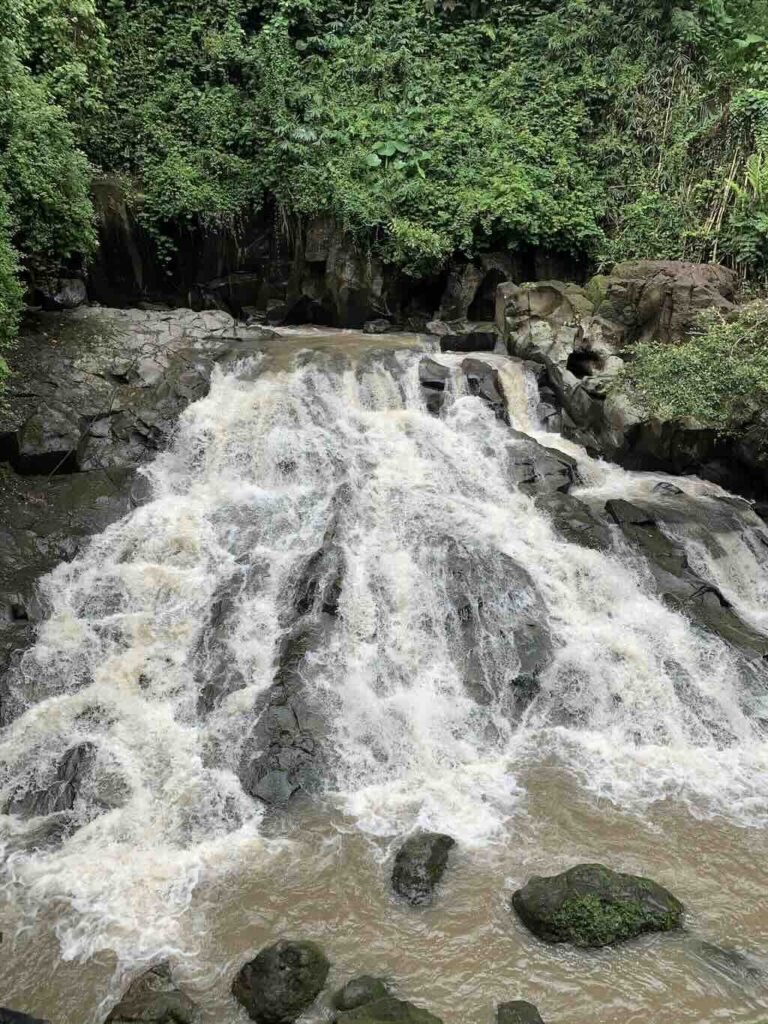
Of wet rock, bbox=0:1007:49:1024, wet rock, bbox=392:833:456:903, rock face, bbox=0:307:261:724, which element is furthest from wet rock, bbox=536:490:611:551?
wet rock, bbox=0:1007:49:1024

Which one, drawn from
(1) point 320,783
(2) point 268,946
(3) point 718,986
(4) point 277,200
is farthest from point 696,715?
(4) point 277,200

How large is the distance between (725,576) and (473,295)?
10.00 m

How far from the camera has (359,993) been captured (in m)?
5.41

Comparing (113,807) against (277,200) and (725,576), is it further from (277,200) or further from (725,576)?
(277,200)

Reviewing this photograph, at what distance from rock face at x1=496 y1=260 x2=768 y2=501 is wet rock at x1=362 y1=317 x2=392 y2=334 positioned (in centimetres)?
305

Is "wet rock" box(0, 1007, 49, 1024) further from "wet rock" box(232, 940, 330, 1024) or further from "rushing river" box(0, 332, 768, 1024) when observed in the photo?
"wet rock" box(232, 940, 330, 1024)

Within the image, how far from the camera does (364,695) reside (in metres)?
9.01

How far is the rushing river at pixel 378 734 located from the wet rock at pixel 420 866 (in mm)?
136

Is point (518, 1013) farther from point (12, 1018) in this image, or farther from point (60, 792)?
point (60, 792)

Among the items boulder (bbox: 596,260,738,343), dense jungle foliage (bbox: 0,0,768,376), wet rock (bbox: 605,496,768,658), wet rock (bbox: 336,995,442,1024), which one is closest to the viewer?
wet rock (bbox: 336,995,442,1024)

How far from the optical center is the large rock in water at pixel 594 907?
593cm

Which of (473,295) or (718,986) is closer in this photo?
(718,986)

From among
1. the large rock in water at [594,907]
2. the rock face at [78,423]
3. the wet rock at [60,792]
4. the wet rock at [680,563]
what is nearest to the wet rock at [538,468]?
the wet rock at [680,563]

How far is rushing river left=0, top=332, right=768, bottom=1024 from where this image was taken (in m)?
5.88
